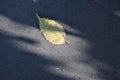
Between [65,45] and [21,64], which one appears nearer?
[21,64]

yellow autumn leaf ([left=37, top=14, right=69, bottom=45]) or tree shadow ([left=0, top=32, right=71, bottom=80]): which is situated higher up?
yellow autumn leaf ([left=37, top=14, right=69, bottom=45])

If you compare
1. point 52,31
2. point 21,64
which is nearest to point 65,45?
point 52,31

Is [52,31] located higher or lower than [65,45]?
higher

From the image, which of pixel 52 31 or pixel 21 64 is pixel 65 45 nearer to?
pixel 52 31

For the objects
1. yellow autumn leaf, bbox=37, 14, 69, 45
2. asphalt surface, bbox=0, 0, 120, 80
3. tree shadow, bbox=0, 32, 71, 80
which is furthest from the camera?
yellow autumn leaf, bbox=37, 14, 69, 45

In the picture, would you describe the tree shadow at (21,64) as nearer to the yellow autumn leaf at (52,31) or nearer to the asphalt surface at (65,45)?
the asphalt surface at (65,45)

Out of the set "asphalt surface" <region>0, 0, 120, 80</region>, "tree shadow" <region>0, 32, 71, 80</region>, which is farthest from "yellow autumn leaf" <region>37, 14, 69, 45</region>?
"tree shadow" <region>0, 32, 71, 80</region>

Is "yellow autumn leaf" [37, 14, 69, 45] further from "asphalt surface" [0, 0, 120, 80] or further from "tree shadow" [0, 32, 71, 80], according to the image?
"tree shadow" [0, 32, 71, 80]
